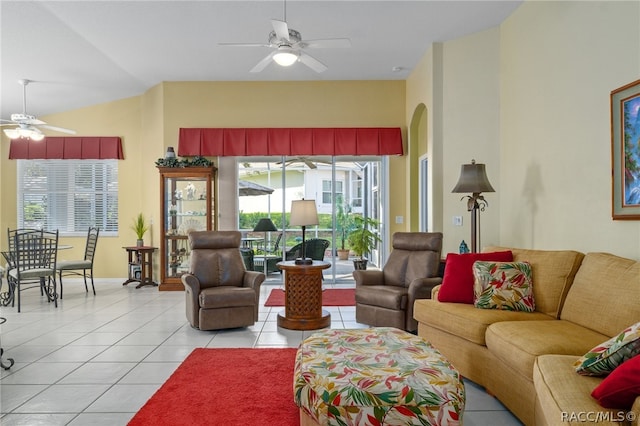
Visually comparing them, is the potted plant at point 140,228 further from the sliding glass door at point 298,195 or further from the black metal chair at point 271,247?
the black metal chair at point 271,247

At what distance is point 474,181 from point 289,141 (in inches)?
138

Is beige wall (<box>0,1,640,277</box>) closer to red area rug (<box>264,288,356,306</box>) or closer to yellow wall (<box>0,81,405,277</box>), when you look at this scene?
yellow wall (<box>0,81,405,277</box>)

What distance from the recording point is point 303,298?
4535mm

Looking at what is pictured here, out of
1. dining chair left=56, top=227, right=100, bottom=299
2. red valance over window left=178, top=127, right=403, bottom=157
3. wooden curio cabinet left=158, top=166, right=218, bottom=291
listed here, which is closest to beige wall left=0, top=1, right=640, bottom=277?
red valance over window left=178, top=127, right=403, bottom=157

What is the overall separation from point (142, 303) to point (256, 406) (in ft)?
12.5

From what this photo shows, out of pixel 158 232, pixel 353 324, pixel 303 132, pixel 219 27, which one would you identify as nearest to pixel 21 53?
pixel 219 27

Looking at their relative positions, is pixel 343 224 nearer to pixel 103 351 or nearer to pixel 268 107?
pixel 268 107

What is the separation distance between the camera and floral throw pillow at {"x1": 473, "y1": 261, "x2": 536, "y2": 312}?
3195 millimetres

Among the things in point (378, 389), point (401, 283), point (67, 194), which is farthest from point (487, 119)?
point (67, 194)

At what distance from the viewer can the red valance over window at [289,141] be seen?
23.1 ft

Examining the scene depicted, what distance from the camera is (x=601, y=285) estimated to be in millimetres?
2701

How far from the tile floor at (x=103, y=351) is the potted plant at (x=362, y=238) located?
1.74m

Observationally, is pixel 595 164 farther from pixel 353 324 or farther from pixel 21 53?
pixel 21 53

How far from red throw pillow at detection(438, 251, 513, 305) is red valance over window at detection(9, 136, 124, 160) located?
6.29m
